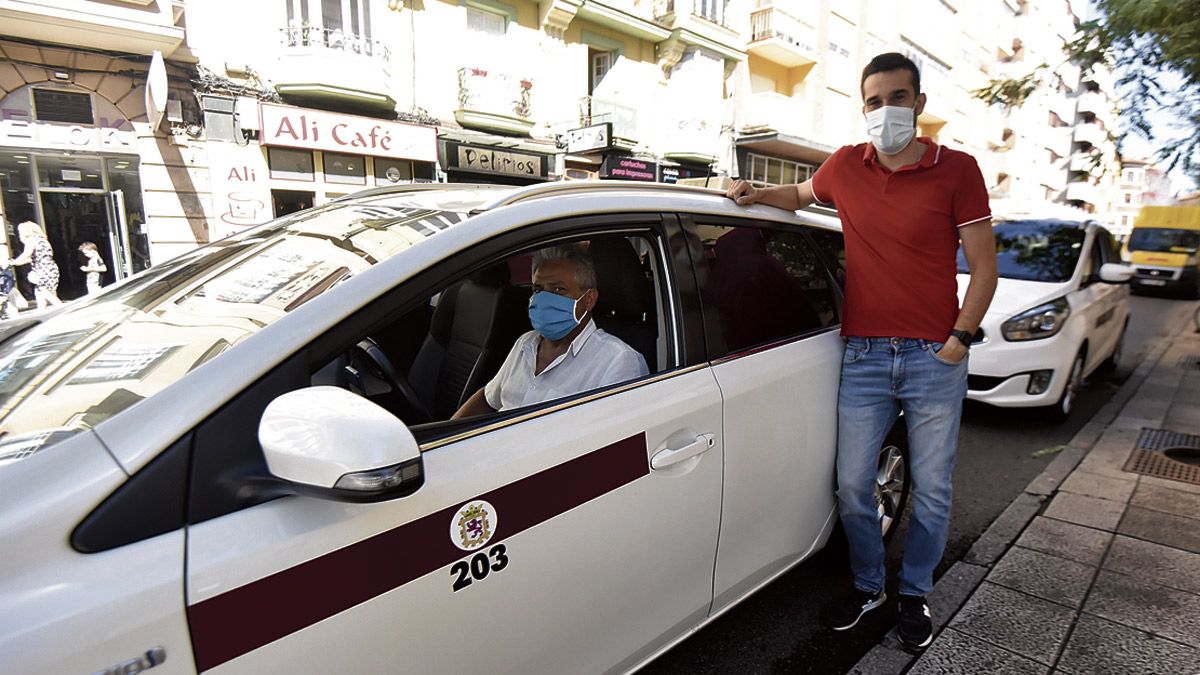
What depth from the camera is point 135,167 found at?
408 inches

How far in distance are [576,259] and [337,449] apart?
1184 mm

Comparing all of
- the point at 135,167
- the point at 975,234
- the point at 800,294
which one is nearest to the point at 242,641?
the point at 800,294

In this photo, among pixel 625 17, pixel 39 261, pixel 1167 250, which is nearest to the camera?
pixel 39 261

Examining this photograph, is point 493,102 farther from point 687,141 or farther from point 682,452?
point 682,452

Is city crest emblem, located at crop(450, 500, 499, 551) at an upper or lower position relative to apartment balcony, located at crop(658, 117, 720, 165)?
lower

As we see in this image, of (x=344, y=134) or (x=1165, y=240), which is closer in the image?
(x=344, y=134)

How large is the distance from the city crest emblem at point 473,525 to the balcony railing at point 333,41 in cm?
1256

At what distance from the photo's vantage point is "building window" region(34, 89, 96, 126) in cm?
945

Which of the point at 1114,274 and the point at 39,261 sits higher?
the point at 1114,274

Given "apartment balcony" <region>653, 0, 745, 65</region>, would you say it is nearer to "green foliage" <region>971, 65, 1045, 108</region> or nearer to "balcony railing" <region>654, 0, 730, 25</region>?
"balcony railing" <region>654, 0, 730, 25</region>

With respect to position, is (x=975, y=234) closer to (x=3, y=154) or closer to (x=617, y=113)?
(x=3, y=154)

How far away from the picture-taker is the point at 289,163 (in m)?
11.9

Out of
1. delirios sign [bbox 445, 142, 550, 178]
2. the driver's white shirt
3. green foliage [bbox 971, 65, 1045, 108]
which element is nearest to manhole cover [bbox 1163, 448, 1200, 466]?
green foliage [bbox 971, 65, 1045, 108]

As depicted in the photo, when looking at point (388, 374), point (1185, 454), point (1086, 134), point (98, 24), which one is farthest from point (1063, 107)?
point (388, 374)
